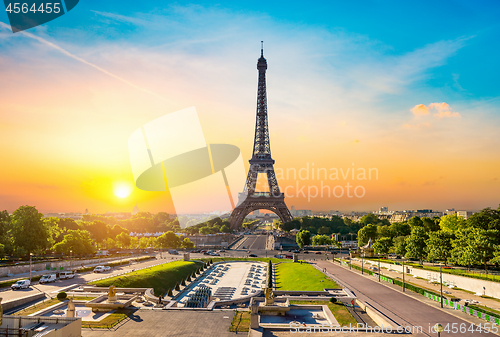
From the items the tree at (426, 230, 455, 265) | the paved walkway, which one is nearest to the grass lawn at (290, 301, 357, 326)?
the paved walkway

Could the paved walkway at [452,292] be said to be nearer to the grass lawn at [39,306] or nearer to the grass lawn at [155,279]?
the grass lawn at [155,279]

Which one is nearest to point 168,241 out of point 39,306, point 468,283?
point 39,306

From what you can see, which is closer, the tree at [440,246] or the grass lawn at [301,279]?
the grass lawn at [301,279]

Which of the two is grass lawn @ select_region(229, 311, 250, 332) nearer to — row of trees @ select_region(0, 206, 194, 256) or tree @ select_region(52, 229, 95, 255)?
row of trees @ select_region(0, 206, 194, 256)

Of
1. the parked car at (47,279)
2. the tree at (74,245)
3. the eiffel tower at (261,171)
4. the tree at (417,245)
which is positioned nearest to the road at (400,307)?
the tree at (417,245)

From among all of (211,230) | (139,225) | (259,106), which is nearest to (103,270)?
(259,106)

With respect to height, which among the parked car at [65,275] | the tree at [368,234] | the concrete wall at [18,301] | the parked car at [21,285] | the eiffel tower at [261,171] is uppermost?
the eiffel tower at [261,171]

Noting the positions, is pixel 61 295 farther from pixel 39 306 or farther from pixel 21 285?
pixel 21 285

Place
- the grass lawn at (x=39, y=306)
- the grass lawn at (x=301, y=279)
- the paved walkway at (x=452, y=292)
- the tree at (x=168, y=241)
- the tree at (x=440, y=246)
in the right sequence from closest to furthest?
the grass lawn at (x=39, y=306) → the paved walkway at (x=452, y=292) → the grass lawn at (x=301, y=279) → the tree at (x=440, y=246) → the tree at (x=168, y=241)
